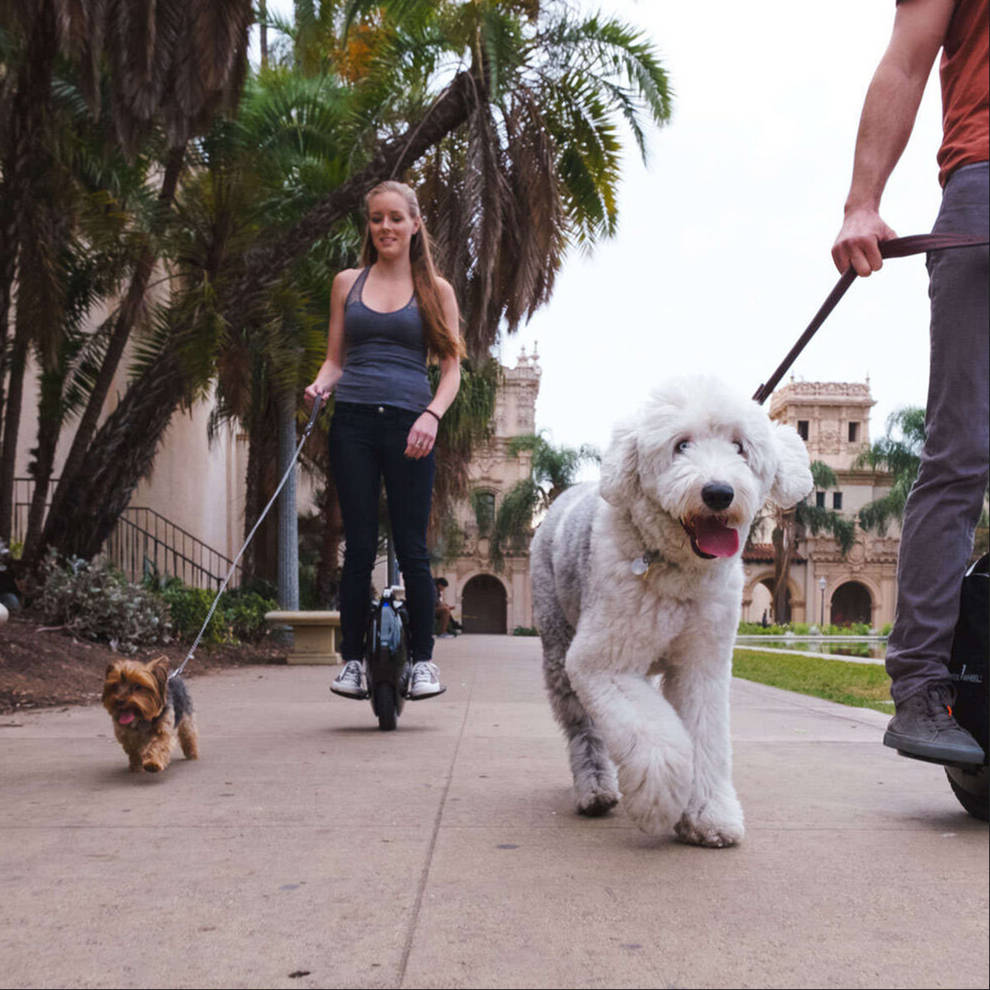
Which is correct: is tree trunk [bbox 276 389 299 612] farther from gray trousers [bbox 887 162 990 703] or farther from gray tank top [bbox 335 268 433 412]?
gray trousers [bbox 887 162 990 703]

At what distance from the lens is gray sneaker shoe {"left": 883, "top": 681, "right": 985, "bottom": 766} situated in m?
2.26

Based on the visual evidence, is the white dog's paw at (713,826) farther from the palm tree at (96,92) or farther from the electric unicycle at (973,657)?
the palm tree at (96,92)

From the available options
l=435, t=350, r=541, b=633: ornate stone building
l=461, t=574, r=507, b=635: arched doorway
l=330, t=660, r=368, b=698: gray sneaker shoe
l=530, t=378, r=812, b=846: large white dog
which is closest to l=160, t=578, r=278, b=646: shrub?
l=330, t=660, r=368, b=698: gray sneaker shoe

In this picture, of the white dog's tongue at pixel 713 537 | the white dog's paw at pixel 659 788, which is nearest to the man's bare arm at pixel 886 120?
the white dog's tongue at pixel 713 537

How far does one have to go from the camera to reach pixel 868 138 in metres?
1.88

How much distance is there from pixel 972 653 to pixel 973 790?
51cm

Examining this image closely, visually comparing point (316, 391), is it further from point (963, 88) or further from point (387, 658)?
point (963, 88)

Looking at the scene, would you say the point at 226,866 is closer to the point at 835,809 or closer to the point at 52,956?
the point at 52,956

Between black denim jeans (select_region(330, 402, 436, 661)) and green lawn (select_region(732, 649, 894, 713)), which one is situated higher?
black denim jeans (select_region(330, 402, 436, 661))

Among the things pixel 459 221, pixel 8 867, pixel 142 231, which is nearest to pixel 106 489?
pixel 142 231

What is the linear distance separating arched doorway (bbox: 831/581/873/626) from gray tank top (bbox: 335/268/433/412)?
5986 cm

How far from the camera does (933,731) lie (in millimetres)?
2326

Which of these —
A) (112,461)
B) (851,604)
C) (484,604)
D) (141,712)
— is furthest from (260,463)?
(851,604)

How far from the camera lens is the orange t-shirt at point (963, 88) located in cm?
162
